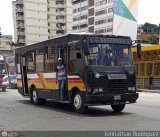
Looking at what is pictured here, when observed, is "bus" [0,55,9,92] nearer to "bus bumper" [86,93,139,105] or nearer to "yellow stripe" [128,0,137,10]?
"bus bumper" [86,93,139,105]

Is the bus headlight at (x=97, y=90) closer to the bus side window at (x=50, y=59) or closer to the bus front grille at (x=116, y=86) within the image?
the bus front grille at (x=116, y=86)

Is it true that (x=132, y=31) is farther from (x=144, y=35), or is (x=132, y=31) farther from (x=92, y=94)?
(x=92, y=94)

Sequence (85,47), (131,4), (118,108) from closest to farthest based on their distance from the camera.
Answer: (85,47) → (118,108) → (131,4)

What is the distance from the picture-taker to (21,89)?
2119 centimetres

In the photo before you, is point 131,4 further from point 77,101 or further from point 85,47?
point 85,47

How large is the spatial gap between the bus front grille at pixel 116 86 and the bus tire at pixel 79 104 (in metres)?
1.06

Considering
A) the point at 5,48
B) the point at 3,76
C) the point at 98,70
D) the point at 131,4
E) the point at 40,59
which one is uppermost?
the point at 131,4

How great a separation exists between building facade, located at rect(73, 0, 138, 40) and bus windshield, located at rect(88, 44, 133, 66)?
84914mm

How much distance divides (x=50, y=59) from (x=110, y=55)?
342cm

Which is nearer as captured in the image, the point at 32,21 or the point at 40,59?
the point at 40,59

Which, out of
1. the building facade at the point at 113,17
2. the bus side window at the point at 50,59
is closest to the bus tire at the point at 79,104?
the bus side window at the point at 50,59

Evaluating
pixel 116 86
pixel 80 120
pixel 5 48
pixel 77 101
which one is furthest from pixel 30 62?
pixel 5 48

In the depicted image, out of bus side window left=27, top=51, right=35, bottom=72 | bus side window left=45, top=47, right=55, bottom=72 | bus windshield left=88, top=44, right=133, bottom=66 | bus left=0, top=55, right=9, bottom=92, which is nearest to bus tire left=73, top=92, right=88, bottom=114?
bus windshield left=88, top=44, right=133, bottom=66

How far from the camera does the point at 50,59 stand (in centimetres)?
1683
